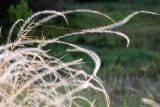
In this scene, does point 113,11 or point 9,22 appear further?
point 113,11

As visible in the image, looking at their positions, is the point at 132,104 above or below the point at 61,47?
above

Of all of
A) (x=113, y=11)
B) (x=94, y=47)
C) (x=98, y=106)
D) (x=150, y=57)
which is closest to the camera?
(x=98, y=106)

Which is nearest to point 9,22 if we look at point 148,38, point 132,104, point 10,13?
point 10,13

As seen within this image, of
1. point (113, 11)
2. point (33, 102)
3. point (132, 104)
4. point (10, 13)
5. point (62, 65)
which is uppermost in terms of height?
point (62, 65)

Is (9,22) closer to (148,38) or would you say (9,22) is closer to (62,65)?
(148,38)

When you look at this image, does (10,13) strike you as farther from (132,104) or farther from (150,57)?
(132,104)

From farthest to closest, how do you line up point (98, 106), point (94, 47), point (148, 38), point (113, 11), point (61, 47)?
1. point (113, 11)
2. point (148, 38)
3. point (94, 47)
4. point (61, 47)
5. point (98, 106)
